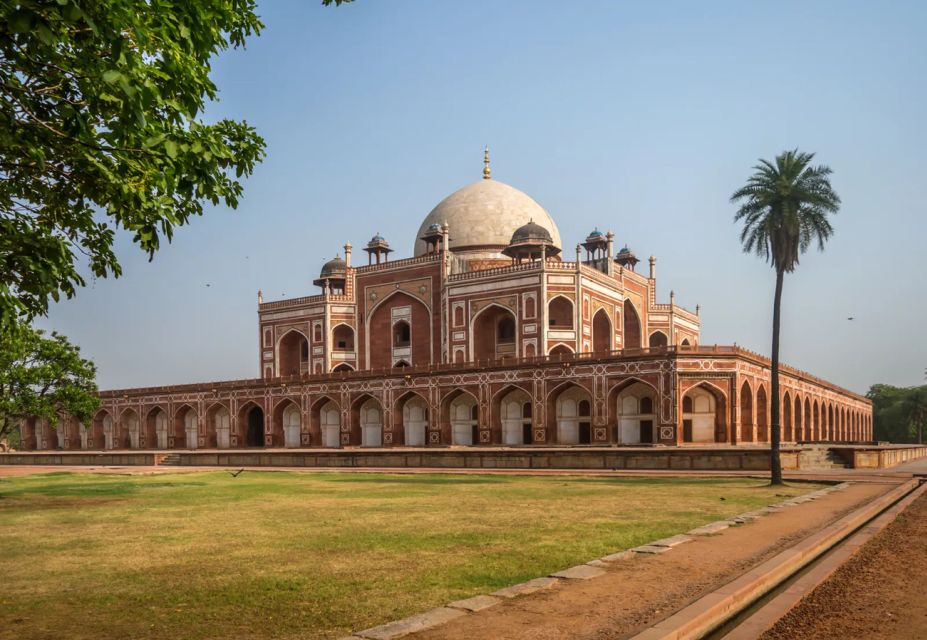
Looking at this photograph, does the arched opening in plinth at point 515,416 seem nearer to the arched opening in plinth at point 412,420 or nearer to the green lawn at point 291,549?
the arched opening in plinth at point 412,420

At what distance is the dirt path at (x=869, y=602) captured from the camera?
5.36 metres

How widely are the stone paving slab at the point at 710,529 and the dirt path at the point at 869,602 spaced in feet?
5.17

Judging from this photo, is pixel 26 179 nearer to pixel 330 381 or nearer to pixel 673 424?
pixel 673 424

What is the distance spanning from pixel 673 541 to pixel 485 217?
44811mm

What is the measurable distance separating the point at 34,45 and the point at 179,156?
1172 mm

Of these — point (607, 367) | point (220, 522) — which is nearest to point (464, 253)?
point (607, 367)

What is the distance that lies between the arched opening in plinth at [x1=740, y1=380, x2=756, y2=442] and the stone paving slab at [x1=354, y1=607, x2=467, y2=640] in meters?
32.7

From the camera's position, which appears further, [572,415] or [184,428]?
[184,428]

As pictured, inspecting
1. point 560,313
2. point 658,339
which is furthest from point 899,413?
point 560,313

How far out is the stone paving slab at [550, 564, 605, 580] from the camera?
6.74m

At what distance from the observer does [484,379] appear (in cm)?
3991

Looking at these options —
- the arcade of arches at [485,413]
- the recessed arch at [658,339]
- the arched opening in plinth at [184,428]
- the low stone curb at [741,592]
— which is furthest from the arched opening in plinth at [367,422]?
the low stone curb at [741,592]

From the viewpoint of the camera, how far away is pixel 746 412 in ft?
120

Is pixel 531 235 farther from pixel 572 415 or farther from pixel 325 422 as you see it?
pixel 325 422
